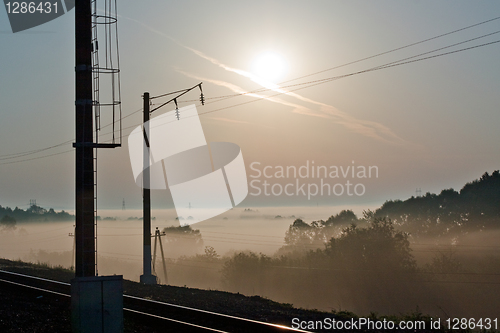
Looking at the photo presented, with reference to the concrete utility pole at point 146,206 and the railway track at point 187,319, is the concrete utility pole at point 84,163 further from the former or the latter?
the concrete utility pole at point 146,206

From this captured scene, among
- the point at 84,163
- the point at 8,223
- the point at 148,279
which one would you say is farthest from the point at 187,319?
the point at 8,223

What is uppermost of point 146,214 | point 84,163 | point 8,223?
point 84,163

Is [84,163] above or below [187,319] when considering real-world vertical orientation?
above

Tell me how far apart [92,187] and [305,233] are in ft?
366

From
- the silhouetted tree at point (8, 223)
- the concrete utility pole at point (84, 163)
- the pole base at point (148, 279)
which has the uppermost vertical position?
the concrete utility pole at point (84, 163)

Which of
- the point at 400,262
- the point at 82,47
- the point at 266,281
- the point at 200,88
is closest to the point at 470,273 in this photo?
the point at 400,262

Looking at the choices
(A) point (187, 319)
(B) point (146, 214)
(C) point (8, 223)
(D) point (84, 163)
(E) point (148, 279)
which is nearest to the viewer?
(D) point (84, 163)

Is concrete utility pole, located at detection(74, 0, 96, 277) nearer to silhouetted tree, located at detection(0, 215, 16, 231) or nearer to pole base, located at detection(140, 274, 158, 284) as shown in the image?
pole base, located at detection(140, 274, 158, 284)

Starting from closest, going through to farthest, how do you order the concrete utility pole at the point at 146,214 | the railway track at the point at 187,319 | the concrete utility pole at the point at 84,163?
the railway track at the point at 187,319 < the concrete utility pole at the point at 84,163 < the concrete utility pole at the point at 146,214

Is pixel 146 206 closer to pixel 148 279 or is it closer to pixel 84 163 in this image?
pixel 148 279

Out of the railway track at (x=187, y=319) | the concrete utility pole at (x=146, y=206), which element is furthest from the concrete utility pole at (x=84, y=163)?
the concrete utility pole at (x=146, y=206)

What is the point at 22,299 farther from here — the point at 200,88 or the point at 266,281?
the point at 266,281

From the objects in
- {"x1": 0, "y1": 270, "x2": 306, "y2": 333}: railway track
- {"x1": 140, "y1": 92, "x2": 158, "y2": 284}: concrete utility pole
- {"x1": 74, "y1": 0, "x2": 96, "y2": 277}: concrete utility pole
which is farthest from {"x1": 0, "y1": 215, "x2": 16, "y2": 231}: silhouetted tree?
{"x1": 74, "y1": 0, "x2": 96, "y2": 277}: concrete utility pole

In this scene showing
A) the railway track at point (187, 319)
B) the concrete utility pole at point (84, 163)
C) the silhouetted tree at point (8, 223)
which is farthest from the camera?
the silhouetted tree at point (8, 223)
